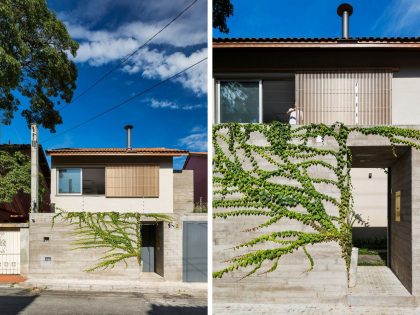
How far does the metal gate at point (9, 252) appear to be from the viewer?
583 cm

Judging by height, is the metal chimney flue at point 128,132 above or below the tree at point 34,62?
below

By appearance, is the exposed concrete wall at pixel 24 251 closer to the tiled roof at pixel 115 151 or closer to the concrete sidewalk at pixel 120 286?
the concrete sidewalk at pixel 120 286

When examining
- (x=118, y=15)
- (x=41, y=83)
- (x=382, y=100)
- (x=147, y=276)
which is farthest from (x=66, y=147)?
(x=382, y=100)

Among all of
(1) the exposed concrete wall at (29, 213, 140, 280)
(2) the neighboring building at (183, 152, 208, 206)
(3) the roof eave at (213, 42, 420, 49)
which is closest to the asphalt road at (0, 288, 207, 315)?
(1) the exposed concrete wall at (29, 213, 140, 280)

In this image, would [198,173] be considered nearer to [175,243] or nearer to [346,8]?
[175,243]

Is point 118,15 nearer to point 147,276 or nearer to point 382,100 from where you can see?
point 382,100

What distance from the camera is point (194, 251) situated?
19.7 feet

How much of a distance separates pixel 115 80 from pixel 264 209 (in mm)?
2591

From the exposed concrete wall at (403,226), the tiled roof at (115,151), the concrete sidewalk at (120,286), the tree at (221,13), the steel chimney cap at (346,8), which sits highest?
the steel chimney cap at (346,8)

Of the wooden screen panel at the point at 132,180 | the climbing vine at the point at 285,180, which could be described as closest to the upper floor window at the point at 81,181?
the wooden screen panel at the point at 132,180

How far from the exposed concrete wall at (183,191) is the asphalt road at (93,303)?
5.52ft

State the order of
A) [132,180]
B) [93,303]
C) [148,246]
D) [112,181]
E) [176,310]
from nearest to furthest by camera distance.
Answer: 1. [176,310]
2. [93,303]
3. [148,246]
4. [112,181]
5. [132,180]

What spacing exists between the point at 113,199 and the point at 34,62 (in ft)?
7.61

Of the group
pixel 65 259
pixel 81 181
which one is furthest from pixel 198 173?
pixel 65 259
